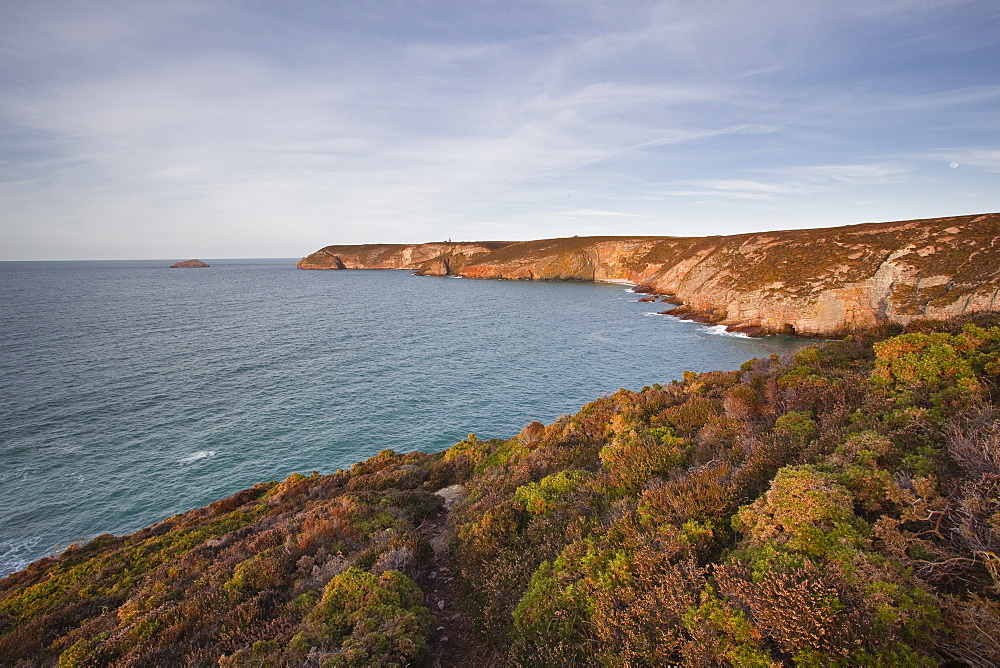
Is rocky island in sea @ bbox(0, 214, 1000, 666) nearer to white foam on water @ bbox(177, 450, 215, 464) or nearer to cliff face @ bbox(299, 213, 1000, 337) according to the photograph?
white foam on water @ bbox(177, 450, 215, 464)

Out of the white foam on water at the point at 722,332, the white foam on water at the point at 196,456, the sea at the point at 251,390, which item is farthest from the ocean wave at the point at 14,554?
the white foam on water at the point at 722,332

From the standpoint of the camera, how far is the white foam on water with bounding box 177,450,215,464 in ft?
71.7

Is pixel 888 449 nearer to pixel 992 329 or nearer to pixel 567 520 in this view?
pixel 567 520

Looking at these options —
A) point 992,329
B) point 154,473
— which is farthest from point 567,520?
point 154,473

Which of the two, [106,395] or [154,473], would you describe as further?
[106,395]

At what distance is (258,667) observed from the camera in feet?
18.5

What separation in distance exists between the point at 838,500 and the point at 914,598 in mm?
1395

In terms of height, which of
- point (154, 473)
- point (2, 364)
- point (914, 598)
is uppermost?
point (914, 598)

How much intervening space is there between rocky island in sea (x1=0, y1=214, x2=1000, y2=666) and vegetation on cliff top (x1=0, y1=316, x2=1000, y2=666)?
0.03 metres

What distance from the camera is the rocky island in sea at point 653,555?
13.8 ft

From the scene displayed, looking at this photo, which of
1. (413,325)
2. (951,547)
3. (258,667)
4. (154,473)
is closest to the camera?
(951,547)

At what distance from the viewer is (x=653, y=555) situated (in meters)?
5.63

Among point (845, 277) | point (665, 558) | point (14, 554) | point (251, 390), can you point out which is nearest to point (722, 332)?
point (845, 277)

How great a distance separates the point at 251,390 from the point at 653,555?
32.3 m
